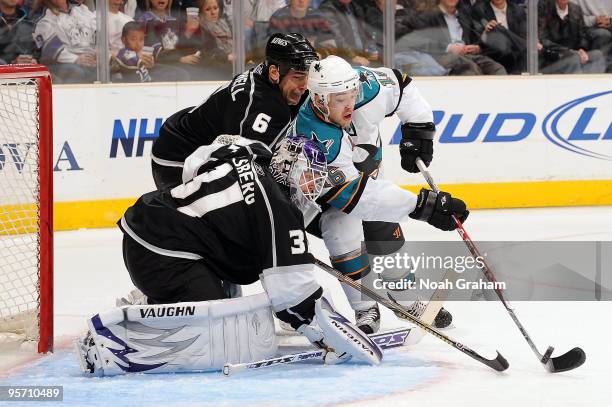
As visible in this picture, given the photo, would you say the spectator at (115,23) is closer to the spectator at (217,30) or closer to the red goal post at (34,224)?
the spectator at (217,30)

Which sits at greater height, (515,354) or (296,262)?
(296,262)

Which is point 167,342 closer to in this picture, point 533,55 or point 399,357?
point 399,357

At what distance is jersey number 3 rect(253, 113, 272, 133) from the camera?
375 centimetres

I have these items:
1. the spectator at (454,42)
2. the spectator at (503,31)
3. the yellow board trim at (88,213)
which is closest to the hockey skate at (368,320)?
the yellow board trim at (88,213)

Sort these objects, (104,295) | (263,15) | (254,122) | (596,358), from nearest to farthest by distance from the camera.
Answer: (596,358), (254,122), (104,295), (263,15)

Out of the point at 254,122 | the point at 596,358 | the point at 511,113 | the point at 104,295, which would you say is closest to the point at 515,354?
the point at 596,358

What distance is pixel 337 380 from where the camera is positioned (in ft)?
10.5

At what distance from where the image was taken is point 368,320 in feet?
12.6

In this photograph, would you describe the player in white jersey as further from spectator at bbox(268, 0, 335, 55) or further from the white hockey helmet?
spectator at bbox(268, 0, 335, 55)

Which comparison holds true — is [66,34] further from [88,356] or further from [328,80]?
[88,356]

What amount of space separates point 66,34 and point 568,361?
4.10m

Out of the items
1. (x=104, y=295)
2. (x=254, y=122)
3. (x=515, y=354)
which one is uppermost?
(x=254, y=122)

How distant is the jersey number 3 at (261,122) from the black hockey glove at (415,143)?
583 mm

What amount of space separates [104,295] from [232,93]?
47.0 inches
